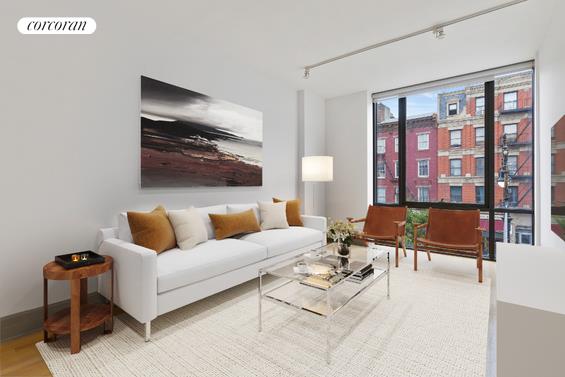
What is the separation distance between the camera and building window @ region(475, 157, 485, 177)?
4.00 metres

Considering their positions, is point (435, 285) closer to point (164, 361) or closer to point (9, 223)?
point (164, 361)

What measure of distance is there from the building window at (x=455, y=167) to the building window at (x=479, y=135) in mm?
358

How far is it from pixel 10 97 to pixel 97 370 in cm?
202

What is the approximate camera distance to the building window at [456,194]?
13.7 ft

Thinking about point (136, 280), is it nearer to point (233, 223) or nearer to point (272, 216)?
point (233, 223)

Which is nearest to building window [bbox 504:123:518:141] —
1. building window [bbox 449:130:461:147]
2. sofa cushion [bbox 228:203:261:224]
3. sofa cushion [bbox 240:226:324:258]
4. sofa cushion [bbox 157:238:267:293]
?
building window [bbox 449:130:461:147]

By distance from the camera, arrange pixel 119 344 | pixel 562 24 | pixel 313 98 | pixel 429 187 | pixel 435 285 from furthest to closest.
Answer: pixel 313 98 → pixel 429 187 → pixel 435 285 → pixel 562 24 → pixel 119 344

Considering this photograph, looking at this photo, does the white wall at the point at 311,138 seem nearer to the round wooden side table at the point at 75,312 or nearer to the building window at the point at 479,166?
the building window at the point at 479,166

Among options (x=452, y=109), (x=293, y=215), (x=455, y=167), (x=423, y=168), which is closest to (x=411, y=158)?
(x=423, y=168)

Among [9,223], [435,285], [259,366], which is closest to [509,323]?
[259,366]

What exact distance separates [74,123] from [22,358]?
175 centimetres

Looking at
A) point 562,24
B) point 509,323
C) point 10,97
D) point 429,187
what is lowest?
point 509,323

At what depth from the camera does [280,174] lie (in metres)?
4.45

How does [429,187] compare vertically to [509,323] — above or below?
above
